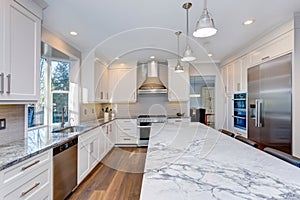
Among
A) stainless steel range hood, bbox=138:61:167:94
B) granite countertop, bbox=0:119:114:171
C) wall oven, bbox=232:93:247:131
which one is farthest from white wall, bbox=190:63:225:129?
granite countertop, bbox=0:119:114:171

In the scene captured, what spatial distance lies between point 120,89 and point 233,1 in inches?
156

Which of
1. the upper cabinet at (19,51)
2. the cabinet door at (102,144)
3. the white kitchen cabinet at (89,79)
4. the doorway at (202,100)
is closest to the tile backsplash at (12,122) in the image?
the upper cabinet at (19,51)

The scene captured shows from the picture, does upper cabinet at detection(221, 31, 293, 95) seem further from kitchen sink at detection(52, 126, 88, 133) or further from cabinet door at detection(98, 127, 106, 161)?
kitchen sink at detection(52, 126, 88, 133)

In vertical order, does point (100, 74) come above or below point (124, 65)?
below

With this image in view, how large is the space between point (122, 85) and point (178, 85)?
A: 1.60m

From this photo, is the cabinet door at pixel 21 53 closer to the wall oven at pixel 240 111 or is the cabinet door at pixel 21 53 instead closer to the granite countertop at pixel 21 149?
the granite countertop at pixel 21 149

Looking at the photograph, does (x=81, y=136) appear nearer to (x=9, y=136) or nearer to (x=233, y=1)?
(x=9, y=136)

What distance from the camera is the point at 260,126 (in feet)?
11.3

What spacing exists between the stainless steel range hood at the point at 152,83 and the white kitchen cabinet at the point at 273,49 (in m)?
2.45

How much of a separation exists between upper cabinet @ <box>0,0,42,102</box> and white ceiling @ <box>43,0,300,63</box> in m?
0.39

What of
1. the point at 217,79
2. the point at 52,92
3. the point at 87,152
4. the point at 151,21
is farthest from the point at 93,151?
the point at 217,79

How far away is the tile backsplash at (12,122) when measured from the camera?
2.00m

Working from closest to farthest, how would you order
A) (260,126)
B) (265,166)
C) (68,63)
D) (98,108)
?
(265,166) < (260,126) < (68,63) < (98,108)

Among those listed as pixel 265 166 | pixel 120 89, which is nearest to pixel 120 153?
pixel 120 89
